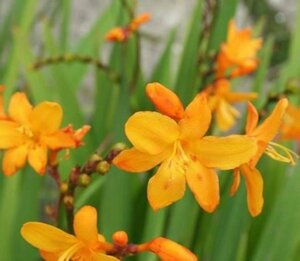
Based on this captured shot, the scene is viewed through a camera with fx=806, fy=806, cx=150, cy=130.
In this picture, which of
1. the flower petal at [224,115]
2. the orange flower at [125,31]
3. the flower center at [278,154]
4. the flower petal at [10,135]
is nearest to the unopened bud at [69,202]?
the flower petal at [10,135]

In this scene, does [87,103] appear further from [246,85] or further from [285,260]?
[285,260]

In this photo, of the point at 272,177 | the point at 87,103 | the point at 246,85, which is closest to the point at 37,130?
the point at 272,177

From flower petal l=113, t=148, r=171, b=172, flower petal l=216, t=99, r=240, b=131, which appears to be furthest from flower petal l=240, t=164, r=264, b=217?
flower petal l=216, t=99, r=240, b=131

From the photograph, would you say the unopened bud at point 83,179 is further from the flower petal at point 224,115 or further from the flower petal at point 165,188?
the flower petal at point 224,115

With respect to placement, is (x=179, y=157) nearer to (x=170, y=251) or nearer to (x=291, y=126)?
(x=170, y=251)

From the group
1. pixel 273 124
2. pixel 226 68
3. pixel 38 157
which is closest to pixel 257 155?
pixel 273 124

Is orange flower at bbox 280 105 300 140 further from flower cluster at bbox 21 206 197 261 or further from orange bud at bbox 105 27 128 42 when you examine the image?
flower cluster at bbox 21 206 197 261
